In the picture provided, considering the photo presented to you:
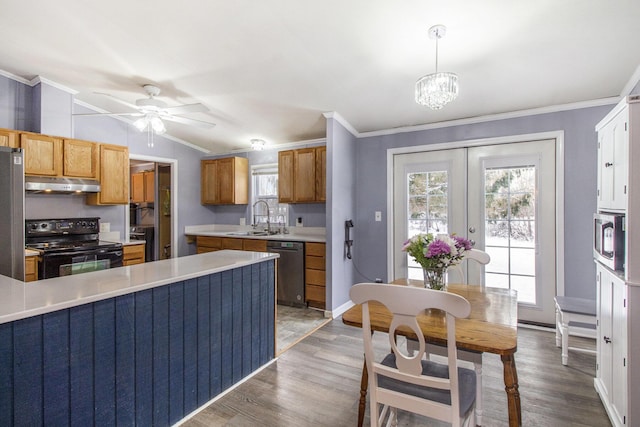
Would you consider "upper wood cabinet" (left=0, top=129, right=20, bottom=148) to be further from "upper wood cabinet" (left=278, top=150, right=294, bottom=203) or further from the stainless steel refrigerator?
"upper wood cabinet" (left=278, top=150, right=294, bottom=203)

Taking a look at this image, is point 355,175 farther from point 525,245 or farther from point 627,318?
point 627,318

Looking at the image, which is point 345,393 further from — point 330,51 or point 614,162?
point 330,51

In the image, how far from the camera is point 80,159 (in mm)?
3652

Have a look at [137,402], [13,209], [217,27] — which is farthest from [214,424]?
[217,27]

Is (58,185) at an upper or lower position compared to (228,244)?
upper

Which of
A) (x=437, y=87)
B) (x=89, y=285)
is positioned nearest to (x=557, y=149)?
(x=437, y=87)

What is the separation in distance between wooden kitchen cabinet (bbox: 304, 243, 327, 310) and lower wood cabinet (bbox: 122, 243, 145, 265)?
2.22 meters

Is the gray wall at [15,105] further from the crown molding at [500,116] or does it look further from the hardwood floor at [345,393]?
the crown molding at [500,116]

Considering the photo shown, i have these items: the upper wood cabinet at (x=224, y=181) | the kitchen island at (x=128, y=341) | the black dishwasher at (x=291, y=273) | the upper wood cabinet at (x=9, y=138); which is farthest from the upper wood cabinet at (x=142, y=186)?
the kitchen island at (x=128, y=341)

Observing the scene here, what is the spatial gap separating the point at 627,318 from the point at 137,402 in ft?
8.23

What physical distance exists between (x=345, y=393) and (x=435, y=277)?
3.43 ft

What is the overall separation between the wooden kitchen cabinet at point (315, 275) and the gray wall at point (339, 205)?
0.18m

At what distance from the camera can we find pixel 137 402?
157 centimetres

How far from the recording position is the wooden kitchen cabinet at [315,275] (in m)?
3.82
